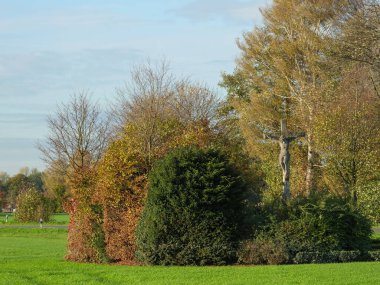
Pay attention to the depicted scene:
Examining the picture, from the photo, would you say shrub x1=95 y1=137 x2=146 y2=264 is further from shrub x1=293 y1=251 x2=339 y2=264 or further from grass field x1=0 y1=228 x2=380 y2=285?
shrub x1=293 y1=251 x2=339 y2=264

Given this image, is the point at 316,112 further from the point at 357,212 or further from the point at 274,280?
the point at 274,280

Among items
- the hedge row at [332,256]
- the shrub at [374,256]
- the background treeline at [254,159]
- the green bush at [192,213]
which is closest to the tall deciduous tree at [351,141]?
the background treeline at [254,159]

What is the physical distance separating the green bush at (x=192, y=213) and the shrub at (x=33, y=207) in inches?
1951

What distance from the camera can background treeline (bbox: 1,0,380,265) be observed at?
23.1 m

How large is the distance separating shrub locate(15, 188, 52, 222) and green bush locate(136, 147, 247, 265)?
163 ft

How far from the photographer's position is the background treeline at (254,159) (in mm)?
23109

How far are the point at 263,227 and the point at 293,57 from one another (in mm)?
25187

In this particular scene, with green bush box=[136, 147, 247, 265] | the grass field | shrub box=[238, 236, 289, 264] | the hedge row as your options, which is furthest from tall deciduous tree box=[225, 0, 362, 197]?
the grass field

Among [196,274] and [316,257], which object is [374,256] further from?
[196,274]

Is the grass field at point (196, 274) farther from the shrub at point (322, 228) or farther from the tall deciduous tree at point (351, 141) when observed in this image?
the tall deciduous tree at point (351, 141)

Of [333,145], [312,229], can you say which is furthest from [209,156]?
[333,145]

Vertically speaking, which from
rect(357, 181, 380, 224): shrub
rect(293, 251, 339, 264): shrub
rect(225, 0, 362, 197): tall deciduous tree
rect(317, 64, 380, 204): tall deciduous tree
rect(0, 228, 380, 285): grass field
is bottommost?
rect(0, 228, 380, 285): grass field

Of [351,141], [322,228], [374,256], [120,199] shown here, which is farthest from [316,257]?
[351,141]

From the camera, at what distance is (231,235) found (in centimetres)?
2312
